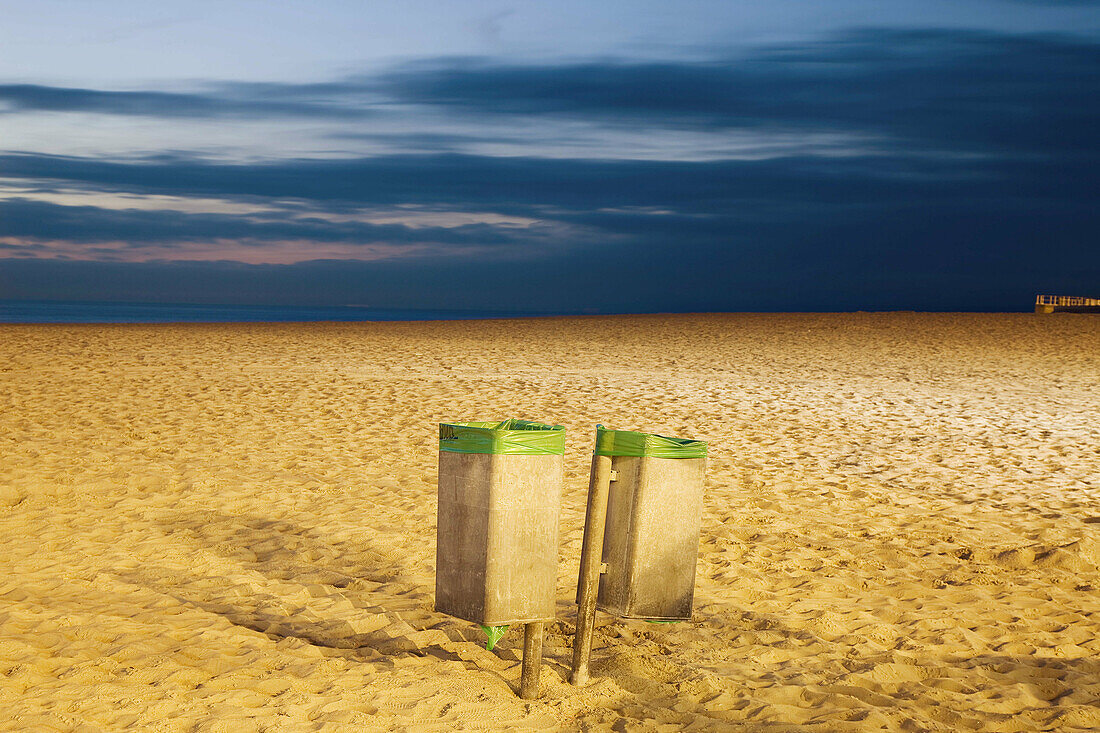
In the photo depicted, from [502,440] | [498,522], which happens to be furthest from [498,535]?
[502,440]

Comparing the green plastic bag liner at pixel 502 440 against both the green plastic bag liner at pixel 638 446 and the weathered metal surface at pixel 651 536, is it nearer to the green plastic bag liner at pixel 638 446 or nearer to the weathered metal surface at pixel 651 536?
the green plastic bag liner at pixel 638 446

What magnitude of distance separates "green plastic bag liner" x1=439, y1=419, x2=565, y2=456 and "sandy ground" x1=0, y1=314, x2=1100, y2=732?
1.20 metres

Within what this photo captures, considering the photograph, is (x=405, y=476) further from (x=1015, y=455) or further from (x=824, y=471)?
(x=1015, y=455)

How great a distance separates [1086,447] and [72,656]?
1116 cm

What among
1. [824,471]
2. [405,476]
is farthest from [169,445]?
[824,471]

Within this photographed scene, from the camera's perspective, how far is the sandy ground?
13.8ft

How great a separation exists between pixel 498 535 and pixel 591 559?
0.61m

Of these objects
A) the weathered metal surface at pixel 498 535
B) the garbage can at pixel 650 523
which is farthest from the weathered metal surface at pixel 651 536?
the weathered metal surface at pixel 498 535

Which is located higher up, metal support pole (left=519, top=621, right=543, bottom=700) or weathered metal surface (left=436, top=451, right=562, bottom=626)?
weathered metal surface (left=436, top=451, right=562, bottom=626)

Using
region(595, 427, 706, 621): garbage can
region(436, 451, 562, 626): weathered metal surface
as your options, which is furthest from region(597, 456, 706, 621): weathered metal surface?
region(436, 451, 562, 626): weathered metal surface

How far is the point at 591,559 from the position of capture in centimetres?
430

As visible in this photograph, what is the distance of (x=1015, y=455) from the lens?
10523 millimetres

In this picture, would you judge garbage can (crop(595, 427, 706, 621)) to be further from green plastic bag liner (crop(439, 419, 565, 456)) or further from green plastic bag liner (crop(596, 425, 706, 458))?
green plastic bag liner (crop(439, 419, 565, 456))

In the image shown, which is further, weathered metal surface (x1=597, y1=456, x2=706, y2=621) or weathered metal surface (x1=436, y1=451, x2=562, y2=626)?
weathered metal surface (x1=597, y1=456, x2=706, y2=621)
